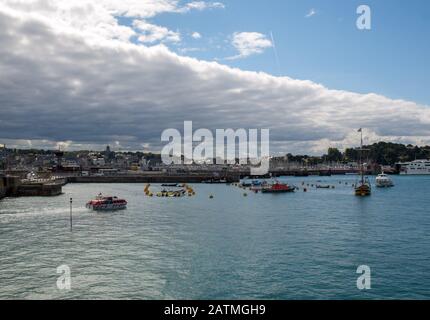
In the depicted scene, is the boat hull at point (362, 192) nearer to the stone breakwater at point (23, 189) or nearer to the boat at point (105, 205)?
the boat at point (105, 205)

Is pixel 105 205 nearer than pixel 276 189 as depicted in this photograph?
Yes

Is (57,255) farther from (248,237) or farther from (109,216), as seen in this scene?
(109,216)

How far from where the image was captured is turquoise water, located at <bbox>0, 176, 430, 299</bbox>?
28072mm

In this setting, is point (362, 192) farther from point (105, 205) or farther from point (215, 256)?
point (215, 256)

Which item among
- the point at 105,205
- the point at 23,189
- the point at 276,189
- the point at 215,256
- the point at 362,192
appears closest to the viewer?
the point at 215,256

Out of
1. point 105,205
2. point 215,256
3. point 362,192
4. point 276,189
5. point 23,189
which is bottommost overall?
point 215,256

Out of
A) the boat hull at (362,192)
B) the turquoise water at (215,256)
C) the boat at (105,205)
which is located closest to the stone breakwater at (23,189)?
the boat at (105,205)

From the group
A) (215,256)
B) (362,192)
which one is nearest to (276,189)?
(362,192)

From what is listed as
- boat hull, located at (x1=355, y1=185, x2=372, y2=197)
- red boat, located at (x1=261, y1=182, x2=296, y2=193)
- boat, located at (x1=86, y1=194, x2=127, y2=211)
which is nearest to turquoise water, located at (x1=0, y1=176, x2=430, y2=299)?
boat, located at (x1=86, y1=194, x2=127, y2=211)

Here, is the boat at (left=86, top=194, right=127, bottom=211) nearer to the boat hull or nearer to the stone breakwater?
the stone breakwater

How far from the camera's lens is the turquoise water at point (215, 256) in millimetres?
28072

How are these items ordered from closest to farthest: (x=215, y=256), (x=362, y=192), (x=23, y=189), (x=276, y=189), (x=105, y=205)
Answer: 1. (x=215, y=256)
2. (x=105, y=205)
3. (x=362, y=192)
4. (x=23, y=189)
5. (x=276, y=189)

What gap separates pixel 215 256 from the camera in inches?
1495
